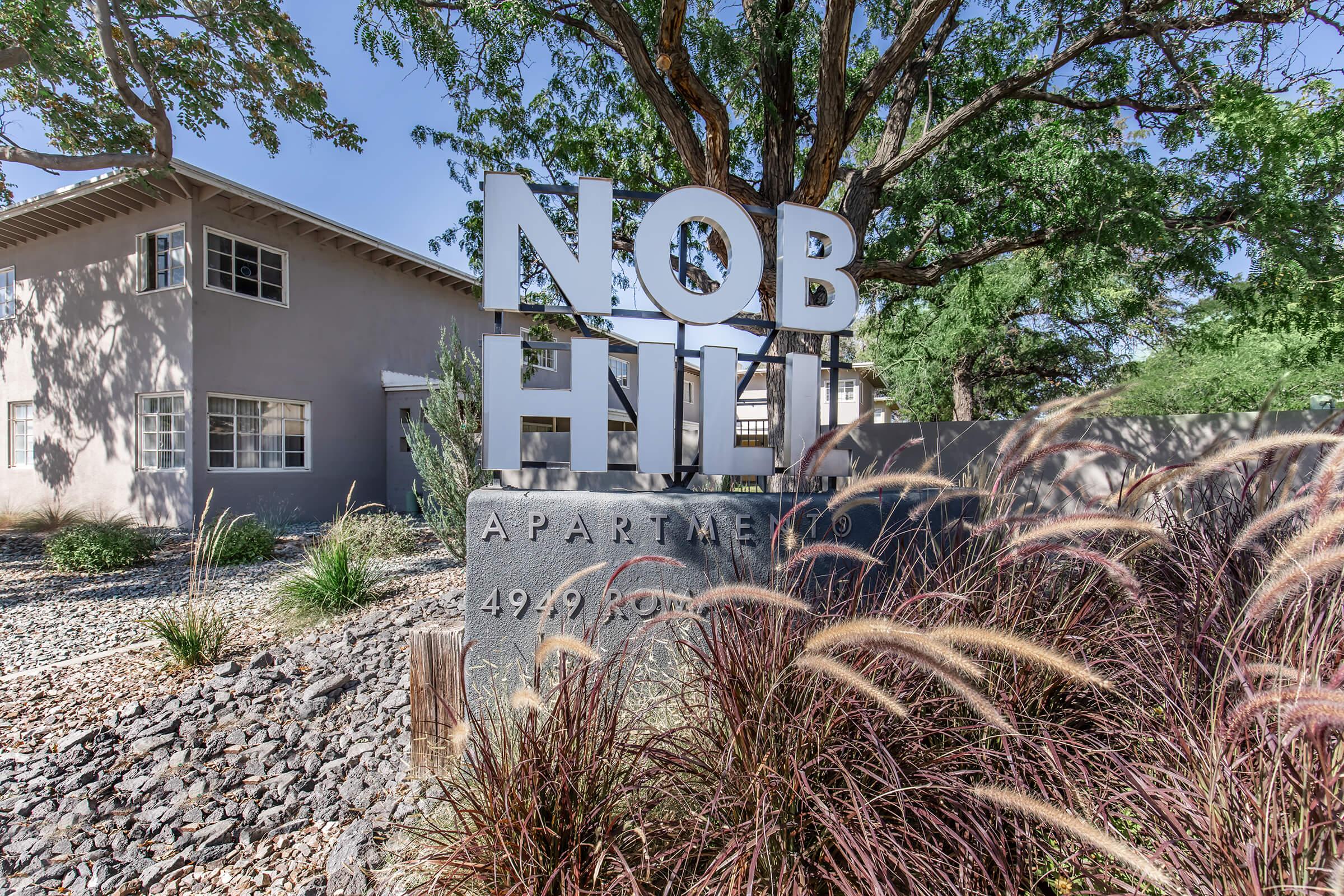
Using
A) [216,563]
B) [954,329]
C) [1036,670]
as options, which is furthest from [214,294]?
[954,329]

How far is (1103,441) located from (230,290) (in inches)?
565

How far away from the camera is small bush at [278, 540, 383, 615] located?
571 cm

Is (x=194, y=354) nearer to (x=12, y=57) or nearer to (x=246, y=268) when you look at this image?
(x=246, y=268)

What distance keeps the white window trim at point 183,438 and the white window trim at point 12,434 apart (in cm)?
367

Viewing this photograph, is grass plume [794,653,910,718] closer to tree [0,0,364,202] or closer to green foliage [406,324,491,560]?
green foliage [406,324,491,560]

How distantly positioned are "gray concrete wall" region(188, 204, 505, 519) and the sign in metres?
9.96

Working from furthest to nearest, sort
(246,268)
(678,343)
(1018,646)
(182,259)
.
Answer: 1. (246,268)
2. (182,259)
3. (678,343)
4. (1018,646)

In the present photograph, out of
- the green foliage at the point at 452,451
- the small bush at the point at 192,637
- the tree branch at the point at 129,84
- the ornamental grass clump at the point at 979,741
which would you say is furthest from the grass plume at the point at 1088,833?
the tree branch at the point at 129,84

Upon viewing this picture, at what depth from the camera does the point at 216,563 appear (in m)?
8.28

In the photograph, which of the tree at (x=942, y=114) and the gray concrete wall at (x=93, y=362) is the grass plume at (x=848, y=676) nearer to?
the tree at (x=942, y=114)

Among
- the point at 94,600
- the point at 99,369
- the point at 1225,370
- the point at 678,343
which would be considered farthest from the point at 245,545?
the point at 1225,370

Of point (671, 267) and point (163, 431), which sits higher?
point (671, 267)

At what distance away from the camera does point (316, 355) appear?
12.8 metres

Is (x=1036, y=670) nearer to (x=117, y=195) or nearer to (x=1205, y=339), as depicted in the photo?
(x=1205, y=339)
